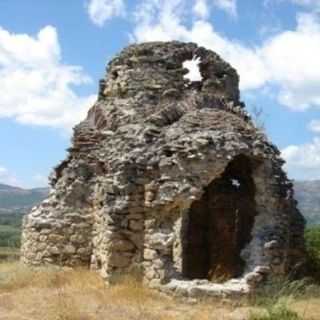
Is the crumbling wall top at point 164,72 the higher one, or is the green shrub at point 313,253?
the crumbling wall top at point 164,72

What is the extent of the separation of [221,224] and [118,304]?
480 centimetres

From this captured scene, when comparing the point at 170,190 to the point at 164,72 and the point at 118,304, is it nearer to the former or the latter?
the point at 118,304

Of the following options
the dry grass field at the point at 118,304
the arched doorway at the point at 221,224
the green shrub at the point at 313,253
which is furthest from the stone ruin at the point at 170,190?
the green shrub at the point at 313,253

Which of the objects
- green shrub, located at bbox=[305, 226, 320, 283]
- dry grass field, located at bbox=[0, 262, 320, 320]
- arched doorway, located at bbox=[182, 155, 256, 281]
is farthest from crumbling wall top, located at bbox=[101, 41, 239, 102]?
dry grass field, located at bbox=[0, 262, 320, 320]

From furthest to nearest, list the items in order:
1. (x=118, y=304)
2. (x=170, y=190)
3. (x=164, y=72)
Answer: (x=164, y=72) < (x=170, y=190) < (x=118, y=304)

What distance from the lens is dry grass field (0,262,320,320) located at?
9672 millimetres

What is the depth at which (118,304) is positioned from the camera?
10664mm

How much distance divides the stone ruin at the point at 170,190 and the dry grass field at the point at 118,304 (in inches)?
14.8

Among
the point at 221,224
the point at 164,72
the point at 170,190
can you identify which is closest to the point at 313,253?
the point at 221,224

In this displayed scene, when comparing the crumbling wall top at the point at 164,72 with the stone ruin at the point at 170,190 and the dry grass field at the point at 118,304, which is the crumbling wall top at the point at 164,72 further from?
the dry grass field at the point at 118,304

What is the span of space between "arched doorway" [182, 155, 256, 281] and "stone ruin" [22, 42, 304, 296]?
0.08 ft

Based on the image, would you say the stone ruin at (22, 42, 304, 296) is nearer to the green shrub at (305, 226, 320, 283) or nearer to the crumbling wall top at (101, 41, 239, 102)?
the crumbling wall top at (101, 41, 239, 102)

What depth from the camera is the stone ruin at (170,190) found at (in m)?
12.2

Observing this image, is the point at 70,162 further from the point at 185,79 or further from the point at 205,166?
the point at 205,166
